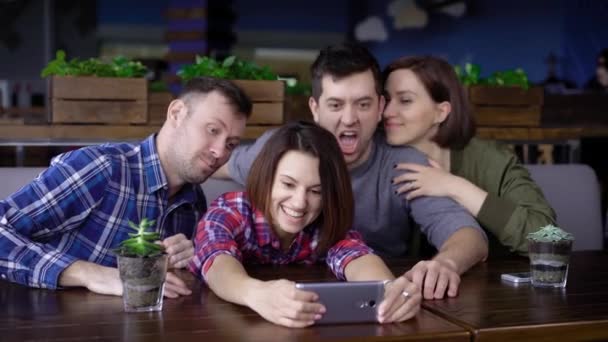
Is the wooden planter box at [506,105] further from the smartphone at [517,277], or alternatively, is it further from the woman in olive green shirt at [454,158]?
the smartphone at [517,277]

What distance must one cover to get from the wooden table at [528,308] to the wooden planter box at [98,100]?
64.9 inches

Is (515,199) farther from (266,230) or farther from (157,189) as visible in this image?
(157,189)

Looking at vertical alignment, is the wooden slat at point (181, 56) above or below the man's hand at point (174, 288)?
above

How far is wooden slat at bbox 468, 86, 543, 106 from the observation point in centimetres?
363

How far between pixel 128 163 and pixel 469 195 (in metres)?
0.95

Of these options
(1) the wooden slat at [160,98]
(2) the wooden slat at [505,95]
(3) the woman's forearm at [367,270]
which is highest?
(2) the wooden slat at [505,95]

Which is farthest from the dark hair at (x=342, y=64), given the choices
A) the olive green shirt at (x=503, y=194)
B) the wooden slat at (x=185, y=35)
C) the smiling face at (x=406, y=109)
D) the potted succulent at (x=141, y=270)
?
the wooden slat at (x=185, y=35)

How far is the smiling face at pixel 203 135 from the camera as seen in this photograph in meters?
2.16

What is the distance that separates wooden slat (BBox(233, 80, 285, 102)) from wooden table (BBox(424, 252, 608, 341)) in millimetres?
1375

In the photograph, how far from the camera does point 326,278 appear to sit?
194 centimetres

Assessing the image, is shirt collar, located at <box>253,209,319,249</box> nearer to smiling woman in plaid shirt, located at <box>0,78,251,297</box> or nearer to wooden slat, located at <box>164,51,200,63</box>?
smiling woman in plaid shirt, located at <box>0,78,251,297</box>

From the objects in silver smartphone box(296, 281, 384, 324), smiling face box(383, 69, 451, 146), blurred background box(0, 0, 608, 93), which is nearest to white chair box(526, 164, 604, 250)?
smiling face box(383, 69, 451, 146)

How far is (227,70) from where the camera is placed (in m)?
3.21

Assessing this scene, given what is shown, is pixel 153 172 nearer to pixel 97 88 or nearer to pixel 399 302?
pixel 399 302
